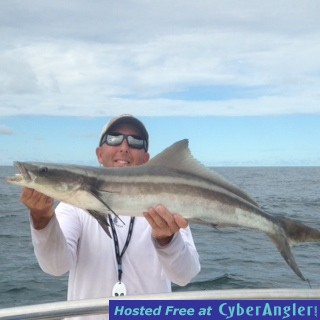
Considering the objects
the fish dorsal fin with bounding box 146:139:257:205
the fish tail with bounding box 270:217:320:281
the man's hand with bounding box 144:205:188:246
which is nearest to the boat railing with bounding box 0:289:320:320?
the fish tail with bounding box 270:217:320:281

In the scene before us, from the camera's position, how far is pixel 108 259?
4195mm

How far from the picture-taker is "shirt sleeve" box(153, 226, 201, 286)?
4.02m

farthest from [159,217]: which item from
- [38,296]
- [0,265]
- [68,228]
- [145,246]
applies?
[0,265]

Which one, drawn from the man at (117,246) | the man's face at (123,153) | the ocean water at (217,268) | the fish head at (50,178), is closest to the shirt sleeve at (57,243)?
the man at (117,246)

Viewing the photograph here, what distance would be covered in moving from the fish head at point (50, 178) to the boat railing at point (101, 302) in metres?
0.77

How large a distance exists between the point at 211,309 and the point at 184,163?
112 cm

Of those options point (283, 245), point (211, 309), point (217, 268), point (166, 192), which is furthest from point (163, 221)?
point (217, 268)

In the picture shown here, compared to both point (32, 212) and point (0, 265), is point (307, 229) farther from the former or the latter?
point (0, 265)

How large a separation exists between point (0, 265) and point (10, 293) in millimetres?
3215

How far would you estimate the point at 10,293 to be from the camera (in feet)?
39.7

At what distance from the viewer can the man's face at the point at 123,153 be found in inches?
173

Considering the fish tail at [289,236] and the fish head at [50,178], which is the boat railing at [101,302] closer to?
the fish tail at [289,236]

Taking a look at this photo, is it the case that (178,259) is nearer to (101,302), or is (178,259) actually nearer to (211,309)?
(211,309)

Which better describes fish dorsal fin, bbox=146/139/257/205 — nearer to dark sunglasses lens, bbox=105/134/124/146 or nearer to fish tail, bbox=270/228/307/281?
fish tail, bbox=270/228/307/281
